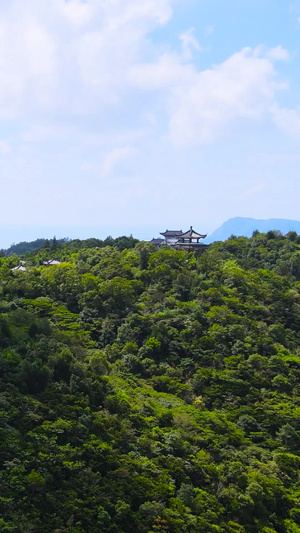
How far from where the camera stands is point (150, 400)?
21.4 meters

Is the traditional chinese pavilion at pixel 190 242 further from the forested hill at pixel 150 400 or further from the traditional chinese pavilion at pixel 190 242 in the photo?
the forested hill at pixel 150 400

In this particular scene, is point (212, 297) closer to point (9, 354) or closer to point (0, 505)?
point (9, 354)

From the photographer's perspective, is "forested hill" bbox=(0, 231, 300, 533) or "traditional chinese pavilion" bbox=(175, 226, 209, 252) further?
"traditional chinese pavilion" bbox=(175, 226, 209, 252)

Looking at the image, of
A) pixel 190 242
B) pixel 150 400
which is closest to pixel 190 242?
pixel 190 242

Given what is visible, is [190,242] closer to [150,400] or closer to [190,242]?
[190,242]

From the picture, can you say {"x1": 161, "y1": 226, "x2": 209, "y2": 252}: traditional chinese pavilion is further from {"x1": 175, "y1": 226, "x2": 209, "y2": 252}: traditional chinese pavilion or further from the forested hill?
the forested hill

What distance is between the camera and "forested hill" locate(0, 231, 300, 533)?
14.5m

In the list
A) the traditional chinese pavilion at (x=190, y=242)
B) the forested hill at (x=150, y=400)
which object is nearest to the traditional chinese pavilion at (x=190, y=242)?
the traditional chinese pavilion at (x=190, y=242)

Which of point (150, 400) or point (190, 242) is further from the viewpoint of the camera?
point (190, 242)

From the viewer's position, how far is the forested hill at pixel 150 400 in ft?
47.6

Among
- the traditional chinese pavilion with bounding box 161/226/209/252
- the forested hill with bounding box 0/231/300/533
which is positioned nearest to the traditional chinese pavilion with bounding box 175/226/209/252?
the traditional chinese pavilion with bounding box 161/226/209/252

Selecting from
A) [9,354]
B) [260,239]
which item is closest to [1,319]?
[9,354]

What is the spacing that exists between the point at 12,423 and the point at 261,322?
18.7m

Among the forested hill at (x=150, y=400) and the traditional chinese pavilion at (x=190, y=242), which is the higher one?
the traditional chinese pavilion at (x=190, y=242)
